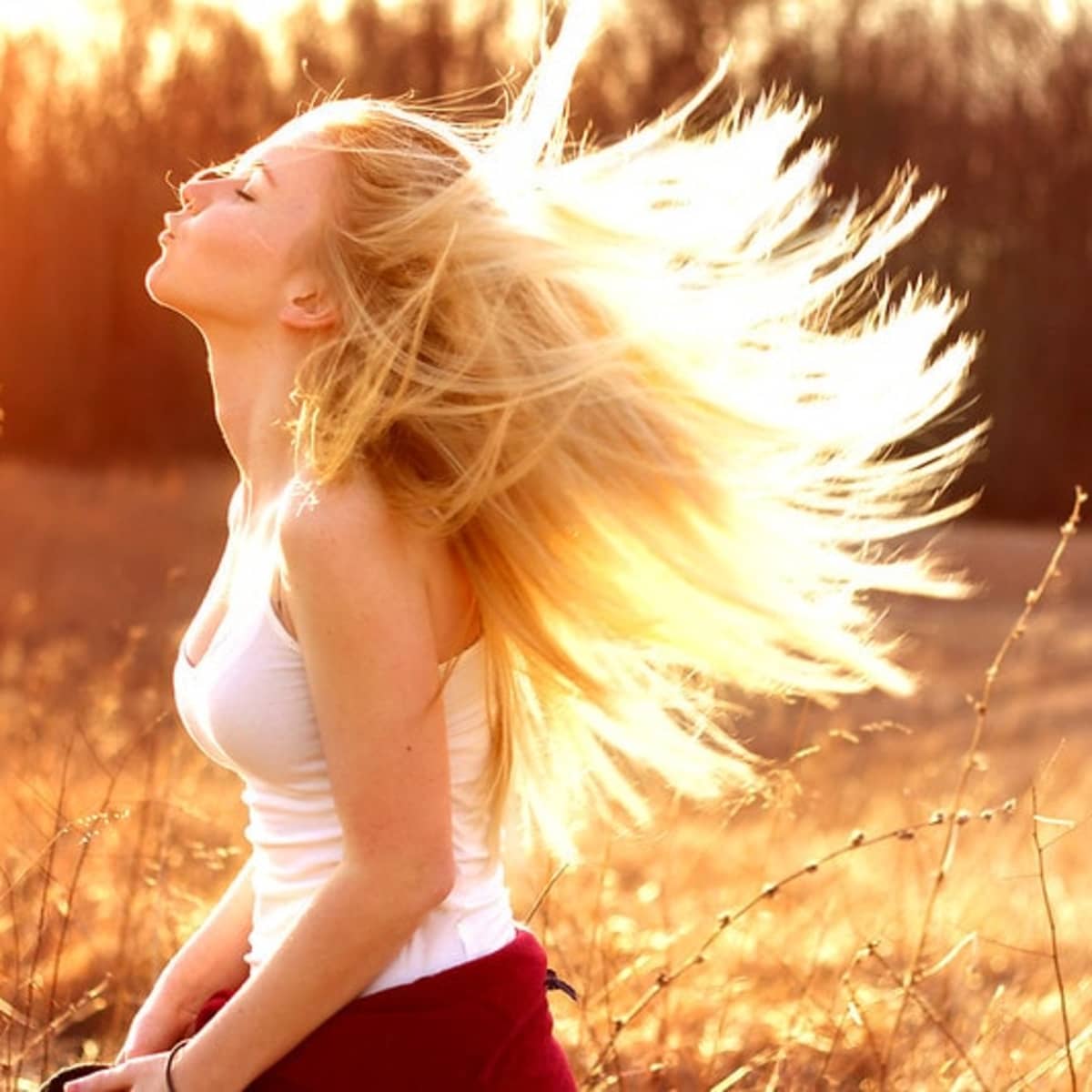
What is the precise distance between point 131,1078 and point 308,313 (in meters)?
0.76

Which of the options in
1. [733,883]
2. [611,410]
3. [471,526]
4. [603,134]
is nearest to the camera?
[471,526]

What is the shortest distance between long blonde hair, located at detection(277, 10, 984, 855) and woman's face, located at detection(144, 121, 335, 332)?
34mm

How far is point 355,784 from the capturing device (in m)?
1.86

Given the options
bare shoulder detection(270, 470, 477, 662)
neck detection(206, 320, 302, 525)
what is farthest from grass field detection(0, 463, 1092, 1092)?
bare shoulder detection(270, 470, 477, 662)

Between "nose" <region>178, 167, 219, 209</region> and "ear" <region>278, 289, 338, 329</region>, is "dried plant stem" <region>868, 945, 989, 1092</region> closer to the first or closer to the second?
"ear" <region>278, 289, 338, 329</region>

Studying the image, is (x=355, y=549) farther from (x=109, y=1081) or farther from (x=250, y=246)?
(x=109, y=1081)

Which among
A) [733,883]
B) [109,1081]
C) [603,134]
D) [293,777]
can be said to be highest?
[293,777]

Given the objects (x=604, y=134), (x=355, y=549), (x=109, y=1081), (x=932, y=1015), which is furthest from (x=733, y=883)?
(x=604, y=134)

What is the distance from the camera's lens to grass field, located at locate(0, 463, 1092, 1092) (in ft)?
9.70

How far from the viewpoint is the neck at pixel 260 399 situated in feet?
6.96

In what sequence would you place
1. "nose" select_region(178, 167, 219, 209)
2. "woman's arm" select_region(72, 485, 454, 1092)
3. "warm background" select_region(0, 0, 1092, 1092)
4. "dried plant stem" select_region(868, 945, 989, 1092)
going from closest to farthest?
1. "woman's arm" select_region(72, 485, 454, 1092)
2. "nose" select_region(178, 167, 219, 209)
3. "dried plant stem" select_region(868, 945, 989, 1092)
4. "warm background" select_region(0, 0, 1092, 1092)

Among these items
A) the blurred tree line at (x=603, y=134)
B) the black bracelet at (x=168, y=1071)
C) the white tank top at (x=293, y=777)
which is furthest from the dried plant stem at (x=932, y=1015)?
the blurred tree line at (x=603, y=134)

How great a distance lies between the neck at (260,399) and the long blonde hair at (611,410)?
0.18 feet

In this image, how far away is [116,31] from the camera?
22.6 m
